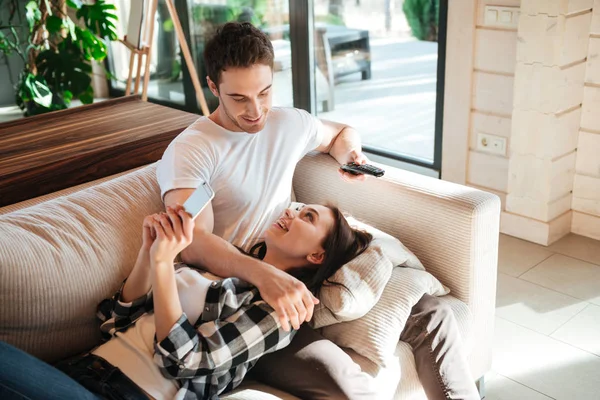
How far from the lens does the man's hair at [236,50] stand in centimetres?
168

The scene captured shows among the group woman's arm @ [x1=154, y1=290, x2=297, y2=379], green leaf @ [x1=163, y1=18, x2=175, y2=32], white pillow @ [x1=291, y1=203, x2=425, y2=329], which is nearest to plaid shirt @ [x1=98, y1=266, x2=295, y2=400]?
woman's arm @ [x1=154, y1=290, x2=297, y2=379]

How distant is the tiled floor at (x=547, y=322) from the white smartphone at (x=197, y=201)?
107 cm

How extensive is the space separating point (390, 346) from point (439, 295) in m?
0.31

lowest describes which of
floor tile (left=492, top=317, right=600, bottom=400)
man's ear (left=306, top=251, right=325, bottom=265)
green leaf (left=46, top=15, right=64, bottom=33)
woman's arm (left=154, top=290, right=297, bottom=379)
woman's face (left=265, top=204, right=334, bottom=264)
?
floor tile (left=492, top=317, right=600, bottom=400)

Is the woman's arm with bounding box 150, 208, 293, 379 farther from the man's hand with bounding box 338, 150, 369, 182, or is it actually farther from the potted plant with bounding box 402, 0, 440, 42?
the potted plant with bounding box 402, 0, 440, 42

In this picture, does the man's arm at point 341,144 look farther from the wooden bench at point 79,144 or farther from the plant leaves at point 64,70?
the plant leaves at point 64,70

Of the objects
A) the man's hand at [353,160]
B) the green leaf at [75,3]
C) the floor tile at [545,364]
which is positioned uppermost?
the green leaf at [75,3]

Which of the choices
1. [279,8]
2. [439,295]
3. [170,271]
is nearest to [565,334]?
[439,295]

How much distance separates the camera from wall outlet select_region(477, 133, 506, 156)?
282cm

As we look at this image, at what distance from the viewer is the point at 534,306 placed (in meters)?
2.33

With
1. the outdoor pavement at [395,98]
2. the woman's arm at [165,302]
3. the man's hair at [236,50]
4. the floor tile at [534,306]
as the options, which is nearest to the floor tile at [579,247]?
the floor tile at [534,306]

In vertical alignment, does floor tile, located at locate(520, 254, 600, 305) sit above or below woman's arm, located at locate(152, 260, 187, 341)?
below

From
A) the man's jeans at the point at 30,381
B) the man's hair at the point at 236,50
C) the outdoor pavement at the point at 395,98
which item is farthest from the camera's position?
the outdoor pavement at the point at 395,98

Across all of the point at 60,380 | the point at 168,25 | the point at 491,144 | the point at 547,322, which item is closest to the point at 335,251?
the point at 60,380
